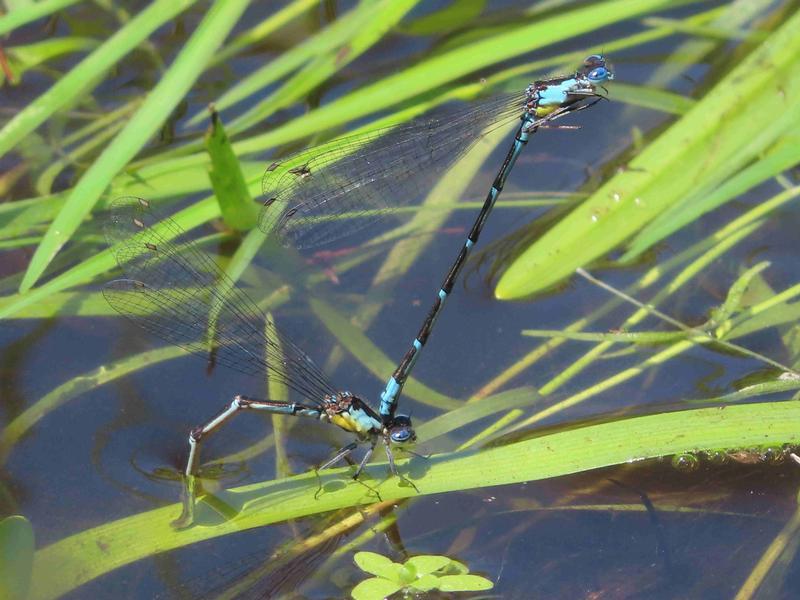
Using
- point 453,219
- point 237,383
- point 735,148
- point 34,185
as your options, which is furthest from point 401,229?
point 34,185

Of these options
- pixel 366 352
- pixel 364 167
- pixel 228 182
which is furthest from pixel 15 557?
pixel 364 167

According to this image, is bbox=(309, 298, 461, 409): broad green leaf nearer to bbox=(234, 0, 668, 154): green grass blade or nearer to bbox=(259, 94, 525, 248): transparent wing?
bbox=(259, 94, 525, 248): transparent wing

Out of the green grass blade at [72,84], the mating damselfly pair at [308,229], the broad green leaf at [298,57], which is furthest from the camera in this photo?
the broad green leaf at [298,57]

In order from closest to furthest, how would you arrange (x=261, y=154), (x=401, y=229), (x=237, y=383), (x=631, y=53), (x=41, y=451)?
(x=41, y=451), (x=237, y=383), (x=401, y=229), (x=261, y=154), (x=631, y=53)

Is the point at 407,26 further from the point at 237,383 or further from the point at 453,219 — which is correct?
the point at 237,383

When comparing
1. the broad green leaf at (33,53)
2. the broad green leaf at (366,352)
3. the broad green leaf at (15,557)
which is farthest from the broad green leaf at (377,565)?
the broad green leaf at (33,53)

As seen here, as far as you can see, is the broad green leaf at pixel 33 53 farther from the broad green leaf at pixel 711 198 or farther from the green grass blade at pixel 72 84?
the broad green leaf at pixel 711 198

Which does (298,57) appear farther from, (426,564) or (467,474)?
(426,564)
